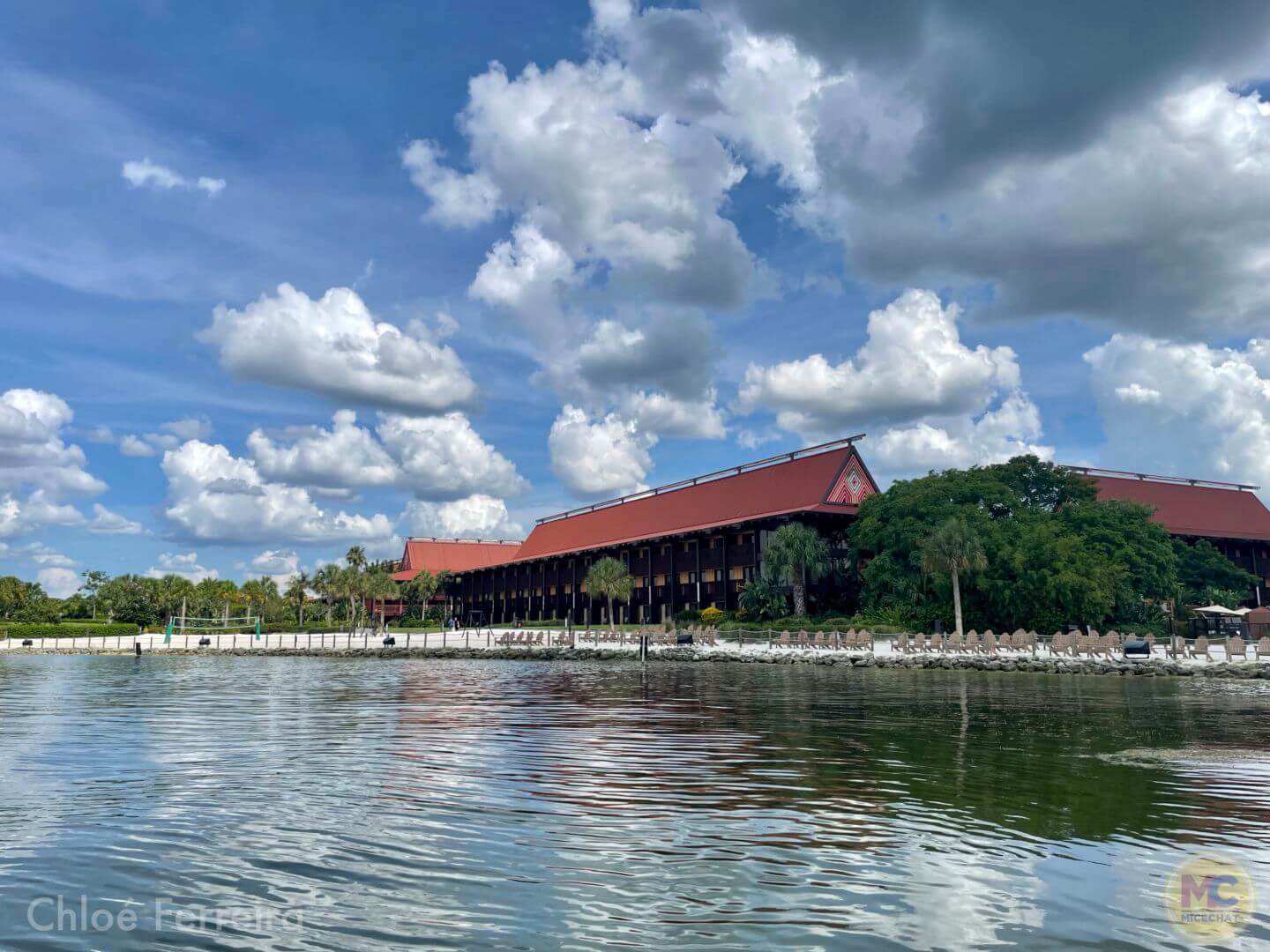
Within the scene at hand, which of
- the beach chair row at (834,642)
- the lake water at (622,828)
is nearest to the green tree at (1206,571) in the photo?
the beach chair row at (834,642)

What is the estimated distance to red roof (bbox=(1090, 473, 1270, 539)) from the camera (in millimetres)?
75750

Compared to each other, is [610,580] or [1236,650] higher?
[610,580]

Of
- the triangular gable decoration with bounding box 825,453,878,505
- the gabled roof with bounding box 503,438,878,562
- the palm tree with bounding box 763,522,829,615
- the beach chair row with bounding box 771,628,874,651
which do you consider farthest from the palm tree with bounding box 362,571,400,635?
the beach chair row with bounding box 771,628,874,651

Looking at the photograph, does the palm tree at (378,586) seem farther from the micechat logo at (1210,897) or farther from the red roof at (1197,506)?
the micechat logo at (1210,897)

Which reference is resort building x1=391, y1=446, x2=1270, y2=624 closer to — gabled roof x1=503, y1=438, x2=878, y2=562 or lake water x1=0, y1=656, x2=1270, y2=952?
gabled roof x1=503, y1=438, x2=878, y2=562

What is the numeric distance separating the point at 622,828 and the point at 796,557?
52287mm

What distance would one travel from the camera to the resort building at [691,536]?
66.2 m

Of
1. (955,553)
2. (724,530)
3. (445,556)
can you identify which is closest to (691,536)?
(724,530)

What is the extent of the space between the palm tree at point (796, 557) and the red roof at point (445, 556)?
6482 centimetres

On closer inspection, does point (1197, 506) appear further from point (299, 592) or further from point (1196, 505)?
point (299, 592)

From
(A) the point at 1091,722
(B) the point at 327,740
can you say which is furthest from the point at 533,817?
(A) the point at 1091,722

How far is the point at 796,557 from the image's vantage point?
59906 mm

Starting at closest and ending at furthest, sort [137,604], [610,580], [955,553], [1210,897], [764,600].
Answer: [1210,897], [955,553], [764,600], [610,580], [137,604]

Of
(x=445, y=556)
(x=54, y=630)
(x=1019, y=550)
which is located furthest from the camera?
(x=445, y=556)
